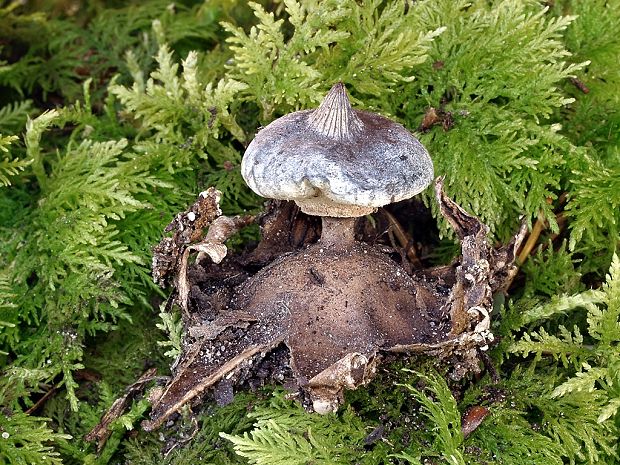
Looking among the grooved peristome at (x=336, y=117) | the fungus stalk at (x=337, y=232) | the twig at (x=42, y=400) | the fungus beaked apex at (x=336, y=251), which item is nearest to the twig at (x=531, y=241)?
the fungus beaked apex at (x=336, y=251)

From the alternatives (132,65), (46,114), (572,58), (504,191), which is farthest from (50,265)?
(572,58)

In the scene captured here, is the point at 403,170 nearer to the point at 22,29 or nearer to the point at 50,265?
the point at 50,265

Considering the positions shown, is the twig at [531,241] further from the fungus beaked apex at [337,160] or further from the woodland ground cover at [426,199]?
the fungus beaked apex at [337,160]

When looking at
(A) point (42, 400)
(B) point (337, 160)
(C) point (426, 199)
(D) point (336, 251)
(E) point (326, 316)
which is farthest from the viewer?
(C) point (426, 199)

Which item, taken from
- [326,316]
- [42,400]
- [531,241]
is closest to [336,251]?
[326,316]

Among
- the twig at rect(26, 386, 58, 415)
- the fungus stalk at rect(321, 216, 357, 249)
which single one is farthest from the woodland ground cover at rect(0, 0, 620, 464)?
the fungus stalk at rect(321, 216, 357, 249)

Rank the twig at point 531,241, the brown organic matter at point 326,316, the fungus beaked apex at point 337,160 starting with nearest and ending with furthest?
the fungus beaked apex at point 337,160, the brown organic matter at point 326,316, the twig at point 531,241

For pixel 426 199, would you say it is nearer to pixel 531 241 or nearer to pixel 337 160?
pixel 531 241
